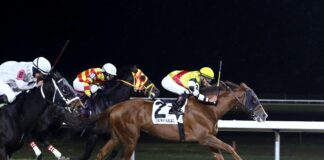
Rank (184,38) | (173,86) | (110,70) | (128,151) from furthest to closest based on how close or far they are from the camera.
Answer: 1. (184,38)
2. (110,70)
3. (173,86)
4. (128,151)

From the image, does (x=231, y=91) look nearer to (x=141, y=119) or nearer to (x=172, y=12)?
(x=141, y=119)

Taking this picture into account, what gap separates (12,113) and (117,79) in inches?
111

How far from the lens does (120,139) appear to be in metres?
6.95

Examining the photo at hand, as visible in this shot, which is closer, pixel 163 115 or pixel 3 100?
pixel 3 100

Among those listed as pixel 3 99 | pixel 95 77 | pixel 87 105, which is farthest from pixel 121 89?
pixel 3 99

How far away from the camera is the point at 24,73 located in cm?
591

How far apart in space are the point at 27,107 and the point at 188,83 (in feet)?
7.42

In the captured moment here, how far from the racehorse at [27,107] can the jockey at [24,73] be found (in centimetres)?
15

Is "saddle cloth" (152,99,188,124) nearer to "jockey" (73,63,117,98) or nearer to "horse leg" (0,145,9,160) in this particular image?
"jockey" (73,63,117,98)

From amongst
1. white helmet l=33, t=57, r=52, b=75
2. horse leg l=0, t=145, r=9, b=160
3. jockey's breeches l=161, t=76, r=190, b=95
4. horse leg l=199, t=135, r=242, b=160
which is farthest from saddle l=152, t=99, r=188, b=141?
horse leg l=0, t=145, r=9, b=160

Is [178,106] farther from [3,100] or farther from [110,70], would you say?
[3,100]

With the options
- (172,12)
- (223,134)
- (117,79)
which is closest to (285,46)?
(172,12)

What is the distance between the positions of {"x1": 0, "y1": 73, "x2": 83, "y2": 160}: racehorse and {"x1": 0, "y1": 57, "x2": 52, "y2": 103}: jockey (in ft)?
0.50

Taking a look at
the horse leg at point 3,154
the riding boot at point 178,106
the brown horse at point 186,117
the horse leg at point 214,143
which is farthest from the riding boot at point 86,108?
the horse leg at point 3,154
